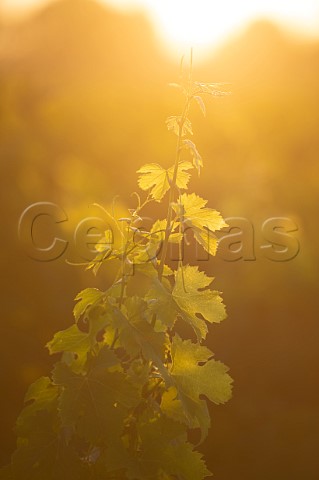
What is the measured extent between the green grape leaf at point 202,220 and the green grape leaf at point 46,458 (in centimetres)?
49

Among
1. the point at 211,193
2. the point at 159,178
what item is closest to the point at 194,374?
the point at 159,178

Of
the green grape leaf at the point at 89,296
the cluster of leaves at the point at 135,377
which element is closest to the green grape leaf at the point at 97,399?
the cluster of leaves at the point at 135,377

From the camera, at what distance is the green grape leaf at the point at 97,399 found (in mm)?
1247

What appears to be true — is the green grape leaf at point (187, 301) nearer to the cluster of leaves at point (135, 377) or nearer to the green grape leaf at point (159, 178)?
the cluster of leaves at point (135, 377)

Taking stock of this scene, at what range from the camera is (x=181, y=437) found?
141 centimetres

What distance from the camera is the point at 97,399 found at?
1262mm

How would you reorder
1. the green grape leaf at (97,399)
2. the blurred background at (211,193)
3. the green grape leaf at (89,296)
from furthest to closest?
the blurred background at (211,193)
the green grape leaf at (89,296)
the green grape leaf at (97,399)

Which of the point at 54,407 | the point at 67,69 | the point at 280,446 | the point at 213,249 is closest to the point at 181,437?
the point at 54,407

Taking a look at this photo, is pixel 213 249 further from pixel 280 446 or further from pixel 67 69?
pixel 67 69

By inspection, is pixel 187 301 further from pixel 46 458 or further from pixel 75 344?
pixel 46 458

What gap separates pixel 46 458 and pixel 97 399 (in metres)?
0.16

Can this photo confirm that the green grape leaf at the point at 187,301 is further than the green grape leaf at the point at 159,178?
No

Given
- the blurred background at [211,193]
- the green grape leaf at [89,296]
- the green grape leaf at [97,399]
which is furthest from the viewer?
the blurred background at [211,193]

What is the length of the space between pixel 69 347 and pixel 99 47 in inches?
211
